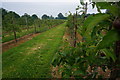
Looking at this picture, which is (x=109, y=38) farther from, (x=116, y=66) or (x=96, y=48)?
(x=116, y=66)

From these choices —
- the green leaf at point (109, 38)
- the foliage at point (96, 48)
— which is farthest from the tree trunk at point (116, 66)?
the green leaf at point (109, 38)

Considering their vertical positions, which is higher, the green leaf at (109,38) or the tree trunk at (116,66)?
the green leaf at (109,38)

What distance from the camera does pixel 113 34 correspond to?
54cm

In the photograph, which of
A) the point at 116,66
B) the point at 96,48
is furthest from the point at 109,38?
the point at 116,66

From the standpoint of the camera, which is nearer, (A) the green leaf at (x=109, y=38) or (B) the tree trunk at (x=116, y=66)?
(A) the green leaf at (x=109, y=38)

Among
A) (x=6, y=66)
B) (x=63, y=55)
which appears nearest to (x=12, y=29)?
(x=6, y=66)

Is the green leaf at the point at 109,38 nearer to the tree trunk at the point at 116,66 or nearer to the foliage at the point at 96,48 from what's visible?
the foliage at the point at 96,48

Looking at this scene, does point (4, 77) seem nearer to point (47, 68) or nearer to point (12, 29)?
point (47, 68)

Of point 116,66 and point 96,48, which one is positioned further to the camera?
point 116,66

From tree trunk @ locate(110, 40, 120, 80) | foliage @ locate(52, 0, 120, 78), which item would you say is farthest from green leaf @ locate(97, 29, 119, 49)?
tree trunk @ locate(110, 40, 120, 80)

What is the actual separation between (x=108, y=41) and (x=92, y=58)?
0.42 metres

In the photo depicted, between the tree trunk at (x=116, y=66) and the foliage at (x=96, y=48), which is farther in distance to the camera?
the tree trunk at (x=116, y=66)

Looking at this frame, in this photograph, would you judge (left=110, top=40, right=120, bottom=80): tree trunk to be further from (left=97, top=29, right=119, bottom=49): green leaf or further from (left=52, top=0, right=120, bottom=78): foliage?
(left=97, top=29, right=119, bottom=49): green leaf

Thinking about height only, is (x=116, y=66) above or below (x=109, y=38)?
below
